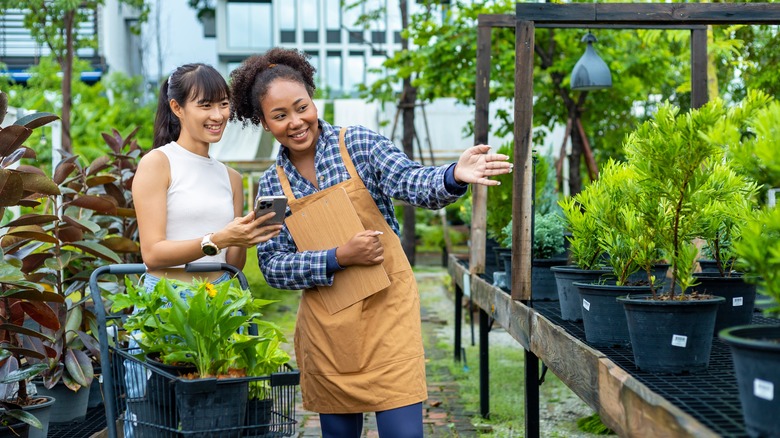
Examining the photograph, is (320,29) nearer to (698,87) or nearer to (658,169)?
(698,87)

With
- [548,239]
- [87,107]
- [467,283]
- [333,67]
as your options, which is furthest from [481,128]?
[333,67]

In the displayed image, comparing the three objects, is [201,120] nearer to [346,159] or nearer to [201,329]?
[346,159]

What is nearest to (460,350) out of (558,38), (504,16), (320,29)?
(504,16)

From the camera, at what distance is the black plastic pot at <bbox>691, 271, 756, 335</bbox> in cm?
331

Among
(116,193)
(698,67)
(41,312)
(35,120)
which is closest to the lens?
(35,120)

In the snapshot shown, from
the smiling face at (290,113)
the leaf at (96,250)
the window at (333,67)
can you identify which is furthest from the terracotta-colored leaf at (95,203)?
the window at (333,67)

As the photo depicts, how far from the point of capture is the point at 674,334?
8.74 ft

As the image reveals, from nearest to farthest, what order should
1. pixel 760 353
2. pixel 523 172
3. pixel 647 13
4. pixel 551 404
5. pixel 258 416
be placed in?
pixel 760 353 < pixel 258 416 < pixel 647 13 < pixel 523 172 < pixel 551 404

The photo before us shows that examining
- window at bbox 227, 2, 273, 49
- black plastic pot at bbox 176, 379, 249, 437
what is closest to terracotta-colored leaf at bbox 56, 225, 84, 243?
black plastic pot at bbox 176, 379, 249, 437

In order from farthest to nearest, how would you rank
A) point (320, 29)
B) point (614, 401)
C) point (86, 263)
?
point (320, 29), point (86, 263), point (614, 401)

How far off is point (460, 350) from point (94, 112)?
12837 millimetres

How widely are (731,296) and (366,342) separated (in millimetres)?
1339

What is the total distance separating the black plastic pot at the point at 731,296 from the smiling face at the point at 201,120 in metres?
1.73

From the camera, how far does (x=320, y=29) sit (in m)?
32.8
